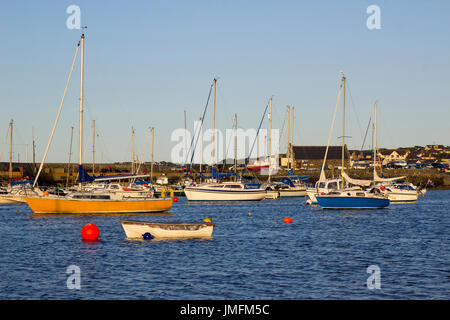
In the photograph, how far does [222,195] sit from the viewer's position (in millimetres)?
75000

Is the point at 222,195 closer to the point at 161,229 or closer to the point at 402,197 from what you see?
the point at 402,197

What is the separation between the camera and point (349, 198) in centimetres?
5778

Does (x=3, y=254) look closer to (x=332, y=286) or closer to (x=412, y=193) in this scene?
(x=332, y=286)

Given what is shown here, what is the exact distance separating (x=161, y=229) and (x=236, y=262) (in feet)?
26.7

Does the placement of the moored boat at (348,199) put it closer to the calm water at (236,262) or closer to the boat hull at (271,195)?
the calm water at (236,262)

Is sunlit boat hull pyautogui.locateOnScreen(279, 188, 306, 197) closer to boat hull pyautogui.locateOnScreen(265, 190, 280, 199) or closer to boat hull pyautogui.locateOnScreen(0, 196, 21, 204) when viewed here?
boat hull pyautogui.locateOnScreen(265, 190, 280, 199)

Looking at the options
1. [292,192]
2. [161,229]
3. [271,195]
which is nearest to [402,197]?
[271,195]

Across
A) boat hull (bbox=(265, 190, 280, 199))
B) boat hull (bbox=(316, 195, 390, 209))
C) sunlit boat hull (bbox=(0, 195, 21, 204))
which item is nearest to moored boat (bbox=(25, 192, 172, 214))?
boat hull (bbox=(316, 195, 390, 209))

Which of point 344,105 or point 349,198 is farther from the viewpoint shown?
point 344,105

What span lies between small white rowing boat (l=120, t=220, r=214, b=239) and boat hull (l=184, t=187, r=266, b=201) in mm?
39324
